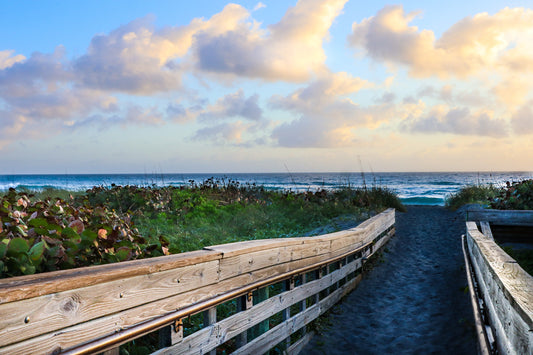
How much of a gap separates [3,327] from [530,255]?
7.61 m

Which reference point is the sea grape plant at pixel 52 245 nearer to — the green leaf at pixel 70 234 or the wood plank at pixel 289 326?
the green leaf at pixel 70 234

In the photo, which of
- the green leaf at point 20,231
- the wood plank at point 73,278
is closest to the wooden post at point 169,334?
the wood plank at point 73,278

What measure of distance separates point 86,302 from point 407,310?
485 cm

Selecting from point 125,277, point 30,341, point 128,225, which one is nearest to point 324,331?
point 128,225

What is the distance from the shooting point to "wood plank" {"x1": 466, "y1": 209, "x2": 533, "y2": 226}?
6973 millimetres

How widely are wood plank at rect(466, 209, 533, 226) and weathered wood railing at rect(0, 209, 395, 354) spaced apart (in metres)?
4.61

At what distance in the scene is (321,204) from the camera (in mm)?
11898

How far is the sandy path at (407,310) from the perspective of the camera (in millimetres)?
4312

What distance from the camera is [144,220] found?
31.1 ft

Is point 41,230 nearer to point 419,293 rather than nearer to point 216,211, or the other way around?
point 419,293

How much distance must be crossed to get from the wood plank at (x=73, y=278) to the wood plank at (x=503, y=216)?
6.71 m

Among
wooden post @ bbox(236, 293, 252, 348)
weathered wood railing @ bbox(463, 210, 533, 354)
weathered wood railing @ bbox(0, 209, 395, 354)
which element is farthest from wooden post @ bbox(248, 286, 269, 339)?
weathered wood railing @ bbox(463, 210, 533, 354)

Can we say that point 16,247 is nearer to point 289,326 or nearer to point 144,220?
point 289,326

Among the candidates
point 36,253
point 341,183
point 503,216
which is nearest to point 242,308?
point 36,253
